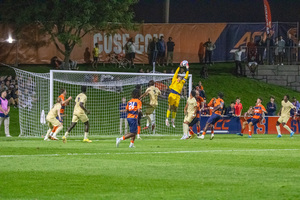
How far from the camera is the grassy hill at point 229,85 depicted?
4650cm

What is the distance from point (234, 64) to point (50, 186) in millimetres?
40578

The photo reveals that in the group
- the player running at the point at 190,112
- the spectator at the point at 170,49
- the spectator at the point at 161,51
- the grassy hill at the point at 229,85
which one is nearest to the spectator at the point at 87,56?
the grassy hill at the point at 229,85

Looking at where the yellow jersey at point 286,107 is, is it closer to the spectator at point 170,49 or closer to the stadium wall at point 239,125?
the stadium wall at point 239,125

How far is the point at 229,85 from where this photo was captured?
160ft

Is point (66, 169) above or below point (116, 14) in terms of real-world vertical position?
below

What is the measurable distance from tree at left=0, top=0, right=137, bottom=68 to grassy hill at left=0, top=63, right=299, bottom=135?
245 centimetres

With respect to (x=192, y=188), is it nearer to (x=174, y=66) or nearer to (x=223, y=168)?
(x=223, y=168)

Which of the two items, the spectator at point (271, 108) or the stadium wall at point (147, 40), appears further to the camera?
the stadium wall at point (147, 40)

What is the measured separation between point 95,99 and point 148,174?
22.5 meters

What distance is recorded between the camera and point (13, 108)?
134 ft

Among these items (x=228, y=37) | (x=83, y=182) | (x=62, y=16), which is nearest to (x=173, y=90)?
(x=62, y=16)

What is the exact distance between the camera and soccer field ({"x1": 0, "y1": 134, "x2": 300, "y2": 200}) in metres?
12.8

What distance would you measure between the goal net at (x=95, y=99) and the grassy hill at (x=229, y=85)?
7.46 meters

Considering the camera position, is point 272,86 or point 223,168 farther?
point 272,86
